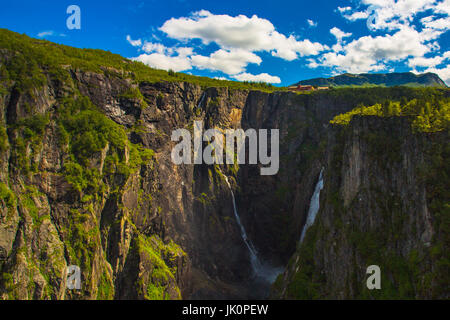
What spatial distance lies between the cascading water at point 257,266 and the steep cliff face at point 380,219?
11.9 meters

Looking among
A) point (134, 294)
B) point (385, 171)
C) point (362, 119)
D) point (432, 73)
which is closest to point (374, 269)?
point (385, 171)

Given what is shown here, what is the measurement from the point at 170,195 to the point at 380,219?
29003 mm

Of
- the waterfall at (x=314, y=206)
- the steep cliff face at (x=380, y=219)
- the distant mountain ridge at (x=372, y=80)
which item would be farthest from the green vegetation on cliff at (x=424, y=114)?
the distant mountain ridge at (x=372, y=80)

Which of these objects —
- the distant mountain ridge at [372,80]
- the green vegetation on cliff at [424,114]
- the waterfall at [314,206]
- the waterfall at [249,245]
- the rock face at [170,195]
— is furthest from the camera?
the distant mountain ridge at [372,80]

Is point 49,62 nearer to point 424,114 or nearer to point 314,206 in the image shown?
point 314,206

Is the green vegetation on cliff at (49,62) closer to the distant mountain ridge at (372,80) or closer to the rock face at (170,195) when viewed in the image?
the rock face at (170,195)

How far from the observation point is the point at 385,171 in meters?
24.9

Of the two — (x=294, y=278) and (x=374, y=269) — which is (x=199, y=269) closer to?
(x=294, y=278)

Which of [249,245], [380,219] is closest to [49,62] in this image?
[380,219]

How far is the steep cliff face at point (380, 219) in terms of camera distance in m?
19.5

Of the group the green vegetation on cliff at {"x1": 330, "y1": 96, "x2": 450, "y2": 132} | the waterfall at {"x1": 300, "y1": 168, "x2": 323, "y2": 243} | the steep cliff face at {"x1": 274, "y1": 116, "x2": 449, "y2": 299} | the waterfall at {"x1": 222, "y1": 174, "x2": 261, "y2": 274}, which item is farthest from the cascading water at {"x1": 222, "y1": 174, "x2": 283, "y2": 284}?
the green vegetation on cliff at {"x1": 330, "y1": 96, "x2": 450, "y2": 132}

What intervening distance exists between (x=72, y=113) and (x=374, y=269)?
3393 cm

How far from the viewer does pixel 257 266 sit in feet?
156

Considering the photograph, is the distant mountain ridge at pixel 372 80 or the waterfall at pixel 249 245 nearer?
the waterfall at pixel 249 245
